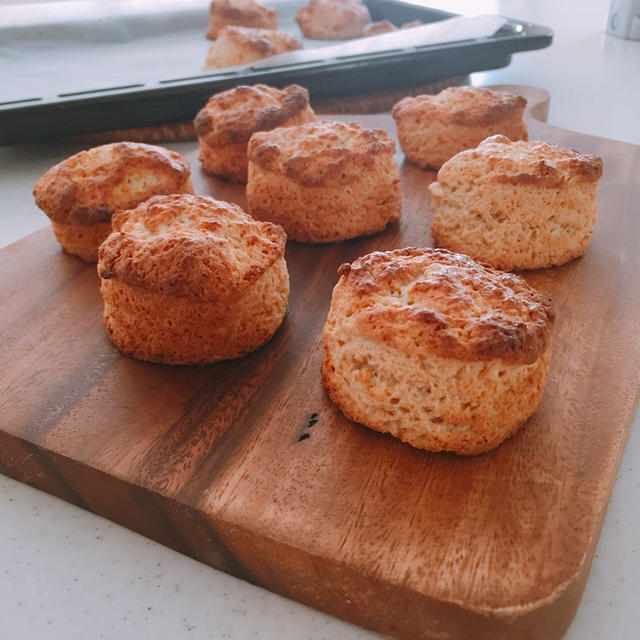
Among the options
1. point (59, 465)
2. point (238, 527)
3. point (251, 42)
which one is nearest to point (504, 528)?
point (238, 527)

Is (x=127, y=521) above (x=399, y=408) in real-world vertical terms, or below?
below

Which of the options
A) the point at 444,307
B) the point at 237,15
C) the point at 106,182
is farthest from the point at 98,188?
the point at 237,15

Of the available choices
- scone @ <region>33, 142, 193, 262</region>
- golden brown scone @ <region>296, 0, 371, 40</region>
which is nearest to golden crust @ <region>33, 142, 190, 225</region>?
scone @ <region>33, 142, 193, 262</region>

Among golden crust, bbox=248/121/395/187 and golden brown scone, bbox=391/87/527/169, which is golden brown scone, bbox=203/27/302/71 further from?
golden crust, bbox=248/121/395/187

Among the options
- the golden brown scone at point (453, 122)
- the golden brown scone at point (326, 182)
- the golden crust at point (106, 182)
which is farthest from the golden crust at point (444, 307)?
the golden brown scone at point (453, 122)

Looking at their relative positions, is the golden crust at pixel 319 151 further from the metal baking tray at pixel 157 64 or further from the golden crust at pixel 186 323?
the metal baking tray at pixel 157 64

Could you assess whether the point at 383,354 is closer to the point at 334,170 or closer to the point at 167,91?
the point at 334,170

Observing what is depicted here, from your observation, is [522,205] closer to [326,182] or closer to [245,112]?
[326,182]
